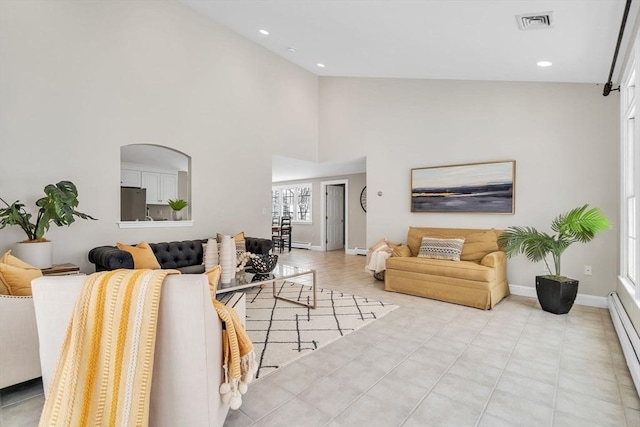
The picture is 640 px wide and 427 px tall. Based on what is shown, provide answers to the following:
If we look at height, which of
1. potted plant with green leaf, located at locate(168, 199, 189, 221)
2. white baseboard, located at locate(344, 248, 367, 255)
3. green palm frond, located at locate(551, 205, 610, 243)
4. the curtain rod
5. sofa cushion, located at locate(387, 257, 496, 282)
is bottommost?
white baseboard, located at locate(344, 248, 367, 255)

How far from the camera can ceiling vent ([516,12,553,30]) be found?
2514 mm

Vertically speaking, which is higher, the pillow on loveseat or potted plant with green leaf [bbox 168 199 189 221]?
potted plant with green leaf [bbox 168 199 189 221]

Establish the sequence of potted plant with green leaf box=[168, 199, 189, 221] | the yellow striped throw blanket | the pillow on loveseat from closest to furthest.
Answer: the yellow striped throw blanket
the pillow on loveseat
potted plant with green leaf box=[168, 199, 189, 221]

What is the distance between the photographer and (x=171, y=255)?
13.5 ft

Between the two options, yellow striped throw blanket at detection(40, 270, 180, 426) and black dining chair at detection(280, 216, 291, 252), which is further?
black dining chair at detection(280, 216, 291, 252)

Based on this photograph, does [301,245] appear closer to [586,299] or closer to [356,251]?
[356,251]

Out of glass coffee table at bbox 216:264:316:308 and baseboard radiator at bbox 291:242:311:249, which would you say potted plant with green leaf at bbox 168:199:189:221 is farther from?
baseboard radiator at bbox 291:242:311:249

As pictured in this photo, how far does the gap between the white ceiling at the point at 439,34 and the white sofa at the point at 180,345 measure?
9.80ft

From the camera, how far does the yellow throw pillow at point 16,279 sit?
1.96m

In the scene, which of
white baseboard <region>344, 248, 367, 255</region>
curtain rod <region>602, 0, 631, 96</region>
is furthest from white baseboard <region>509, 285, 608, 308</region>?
white baseboard <region>344, 248, 367, 255</region>

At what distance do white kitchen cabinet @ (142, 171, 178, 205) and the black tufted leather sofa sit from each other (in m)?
2.99

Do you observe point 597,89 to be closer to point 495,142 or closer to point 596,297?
point 495,142

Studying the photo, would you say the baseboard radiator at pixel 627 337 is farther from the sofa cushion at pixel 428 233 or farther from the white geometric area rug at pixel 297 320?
the white geometric area rug at pixel 297 320

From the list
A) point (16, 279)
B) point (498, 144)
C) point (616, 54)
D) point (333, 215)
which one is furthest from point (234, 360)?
point (333, 215)
